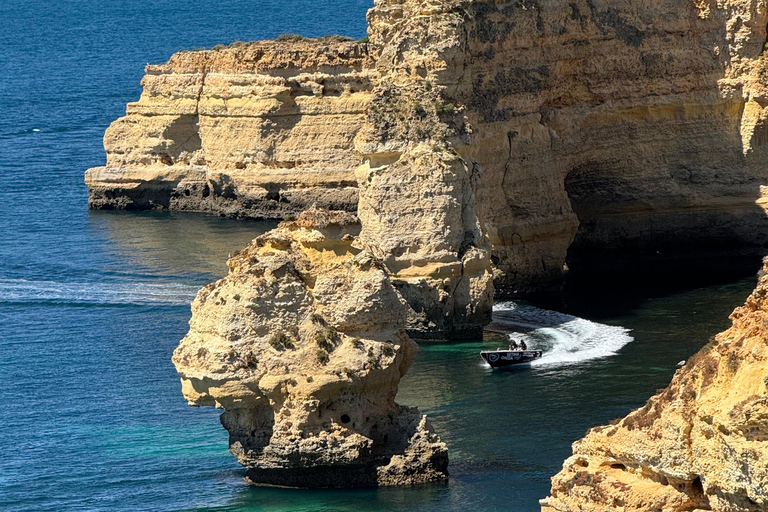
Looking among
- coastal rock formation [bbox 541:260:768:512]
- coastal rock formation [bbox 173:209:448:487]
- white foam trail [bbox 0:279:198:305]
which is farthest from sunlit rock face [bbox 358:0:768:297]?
coastal rock formation [bbox 541:260:768:512]

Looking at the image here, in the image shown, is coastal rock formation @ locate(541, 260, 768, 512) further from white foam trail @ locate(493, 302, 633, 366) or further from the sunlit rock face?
the sunlit rock face

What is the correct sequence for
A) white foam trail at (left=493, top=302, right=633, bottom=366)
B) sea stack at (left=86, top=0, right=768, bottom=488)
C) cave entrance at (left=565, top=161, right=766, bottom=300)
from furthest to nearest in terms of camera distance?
cave entrance at (left=565, top=161, right=766, bottom=300)
sea stack at (left=86, top=0, right=768, bottom=488)
white foam trail at (left=493, top=302, right=633, bottom=366)

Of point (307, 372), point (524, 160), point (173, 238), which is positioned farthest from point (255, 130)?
point (307, 372)

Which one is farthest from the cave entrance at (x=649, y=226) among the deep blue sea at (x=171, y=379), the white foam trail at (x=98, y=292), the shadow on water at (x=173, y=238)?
the white foam trail at (x=98, y=292)

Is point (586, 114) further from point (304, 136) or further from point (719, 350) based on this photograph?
point (719, 350)

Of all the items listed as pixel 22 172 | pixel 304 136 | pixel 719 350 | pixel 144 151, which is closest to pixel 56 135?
pixel 22 172

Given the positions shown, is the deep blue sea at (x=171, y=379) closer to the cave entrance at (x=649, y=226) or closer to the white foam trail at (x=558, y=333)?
the white foam trail at (x=558, y=333)
